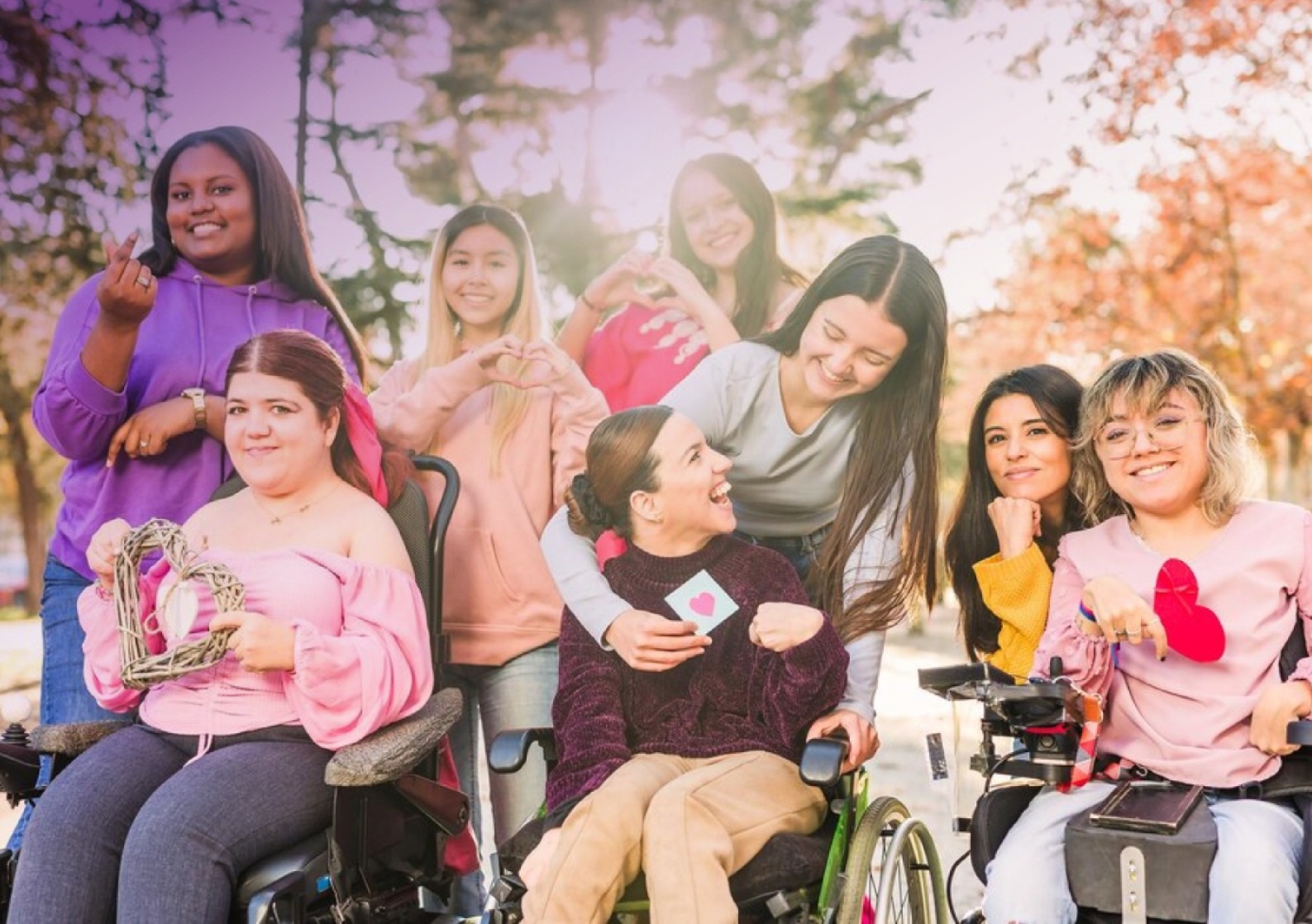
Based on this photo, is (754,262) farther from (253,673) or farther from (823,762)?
(253,673)

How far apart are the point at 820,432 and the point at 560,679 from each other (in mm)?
943

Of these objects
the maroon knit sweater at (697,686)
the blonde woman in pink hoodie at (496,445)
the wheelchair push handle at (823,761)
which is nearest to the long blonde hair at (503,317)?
the blonde woman in pink hoodie at (496,445)

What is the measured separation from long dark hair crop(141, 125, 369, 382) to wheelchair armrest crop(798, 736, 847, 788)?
6.06ft

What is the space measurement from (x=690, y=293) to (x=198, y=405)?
1.40 meters

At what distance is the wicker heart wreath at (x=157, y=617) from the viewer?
10.5 ft

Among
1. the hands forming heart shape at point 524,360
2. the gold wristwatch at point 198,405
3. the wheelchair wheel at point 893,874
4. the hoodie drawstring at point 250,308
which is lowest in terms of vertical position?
the wheelchair wheel at point 893,874

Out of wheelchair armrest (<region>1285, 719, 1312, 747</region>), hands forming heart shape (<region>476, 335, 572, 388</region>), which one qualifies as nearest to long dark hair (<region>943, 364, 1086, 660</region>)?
wheelchair armrest (<region>1285, 719, 1312, 747</region>)

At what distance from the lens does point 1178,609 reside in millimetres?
2928

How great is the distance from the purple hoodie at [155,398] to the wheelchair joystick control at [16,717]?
583 millimetres

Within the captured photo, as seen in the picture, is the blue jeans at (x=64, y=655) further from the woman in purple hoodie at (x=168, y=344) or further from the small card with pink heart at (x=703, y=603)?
the small card with pink heart at (x=703, y=603)

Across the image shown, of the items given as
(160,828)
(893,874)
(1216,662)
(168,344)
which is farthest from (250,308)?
(1216,662)

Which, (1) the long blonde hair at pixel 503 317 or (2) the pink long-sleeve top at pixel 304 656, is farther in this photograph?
(1) the long blonde hair at pixel 503 317

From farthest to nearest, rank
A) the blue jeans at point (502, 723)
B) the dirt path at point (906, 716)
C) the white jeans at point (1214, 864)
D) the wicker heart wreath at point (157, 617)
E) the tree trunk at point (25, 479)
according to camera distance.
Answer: the tree trunk at point (25, 479), the dirt path at point (906, 716), the blue jeans at point (502, 723), the wicker heart wreath at point (157, 617), the white jeans at point (1214, 864)

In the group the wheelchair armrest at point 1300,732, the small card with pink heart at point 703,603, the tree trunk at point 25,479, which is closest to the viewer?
the wheelchair armrest at point 1300,732
